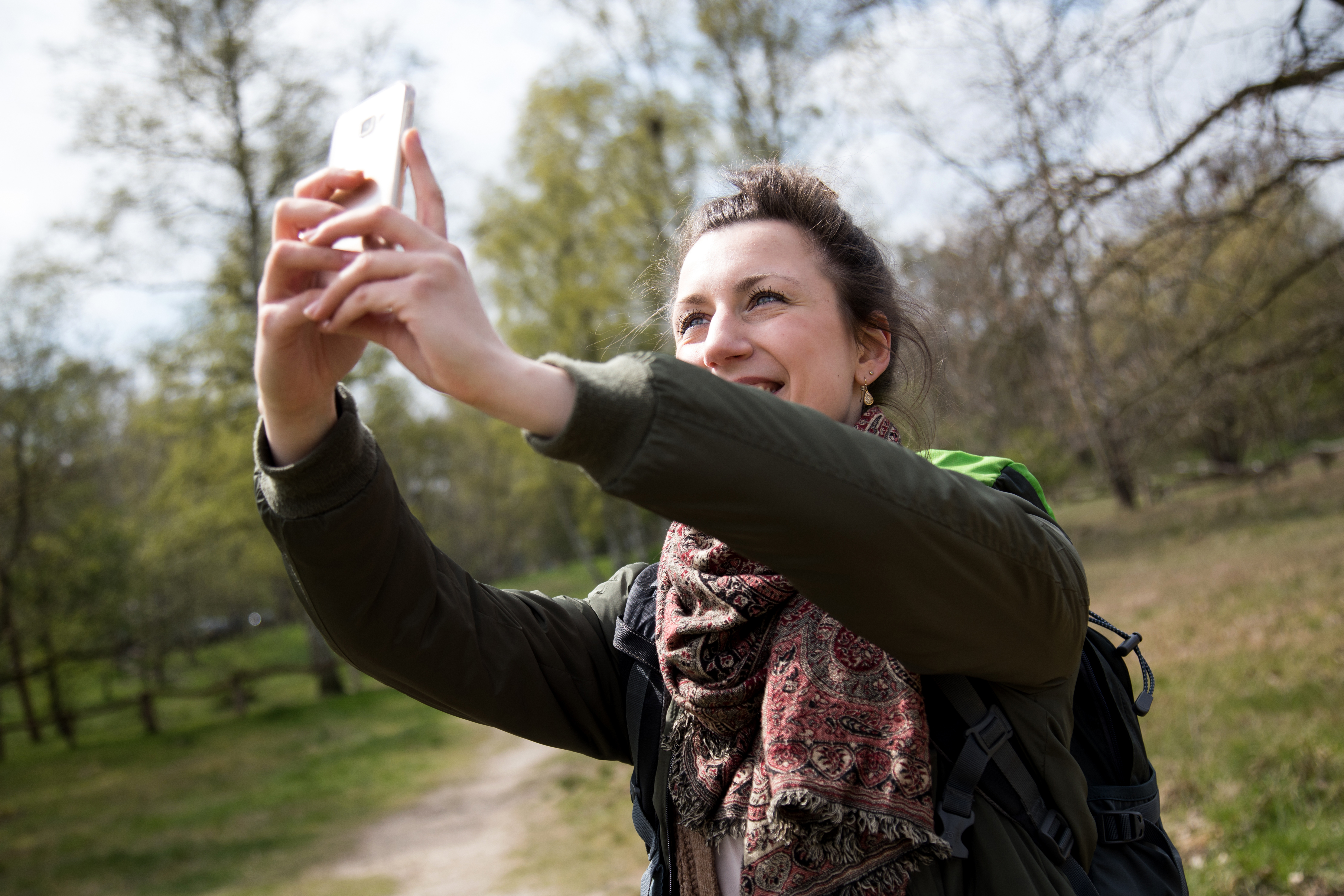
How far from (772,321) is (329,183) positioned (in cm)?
80

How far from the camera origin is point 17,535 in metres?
13.4

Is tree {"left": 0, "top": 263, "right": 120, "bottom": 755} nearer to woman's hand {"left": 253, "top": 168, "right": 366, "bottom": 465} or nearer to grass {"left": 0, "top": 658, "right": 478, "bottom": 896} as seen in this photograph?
grass {"left": 0, "top": 658, "right": 478, "bottom": 896}

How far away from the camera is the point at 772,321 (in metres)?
1.66

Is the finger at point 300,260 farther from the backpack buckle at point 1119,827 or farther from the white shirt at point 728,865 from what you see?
the backpack buckle at point 1119,827

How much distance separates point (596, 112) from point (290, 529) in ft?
52.1

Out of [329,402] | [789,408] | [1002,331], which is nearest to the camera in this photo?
[789,408]

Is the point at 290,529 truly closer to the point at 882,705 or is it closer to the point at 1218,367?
the point at 882,705

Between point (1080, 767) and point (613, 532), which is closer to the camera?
point (1080, 767)

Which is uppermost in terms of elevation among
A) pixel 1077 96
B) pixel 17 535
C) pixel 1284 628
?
pixel 1077 96

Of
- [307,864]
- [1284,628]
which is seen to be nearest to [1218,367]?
[1284,628]

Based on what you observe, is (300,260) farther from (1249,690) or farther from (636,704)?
(1249,690)

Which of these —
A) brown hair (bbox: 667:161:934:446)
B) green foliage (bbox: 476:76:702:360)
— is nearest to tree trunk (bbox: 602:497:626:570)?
green foliage (bbox: 476:76:702:360)

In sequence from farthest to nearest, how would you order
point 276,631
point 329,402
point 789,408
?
point 276,631, point 329,402, point 789,408

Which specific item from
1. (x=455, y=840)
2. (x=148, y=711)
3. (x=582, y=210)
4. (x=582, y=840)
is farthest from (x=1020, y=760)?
(x=148, y=711)
